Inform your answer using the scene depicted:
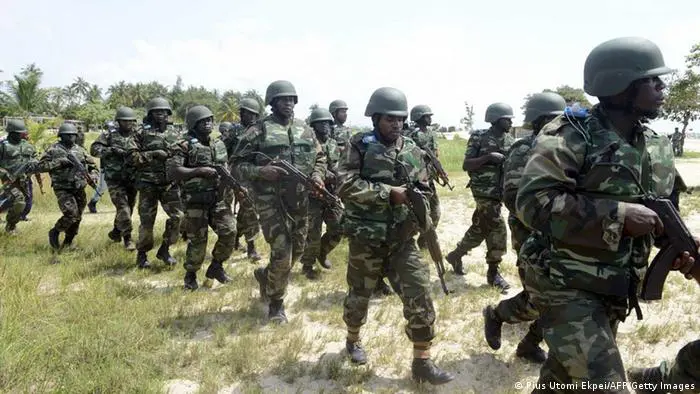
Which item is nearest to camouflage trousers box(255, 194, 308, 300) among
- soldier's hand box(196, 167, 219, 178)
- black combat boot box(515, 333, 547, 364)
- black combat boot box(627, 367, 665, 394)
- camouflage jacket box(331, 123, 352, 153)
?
soldier's hand box(196, 167, 219, 178)

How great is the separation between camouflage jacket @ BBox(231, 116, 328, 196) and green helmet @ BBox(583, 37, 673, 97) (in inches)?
116

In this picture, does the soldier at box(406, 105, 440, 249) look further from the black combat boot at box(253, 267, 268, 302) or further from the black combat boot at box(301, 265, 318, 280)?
the black combat boot at box(253, 267, 268, 302)

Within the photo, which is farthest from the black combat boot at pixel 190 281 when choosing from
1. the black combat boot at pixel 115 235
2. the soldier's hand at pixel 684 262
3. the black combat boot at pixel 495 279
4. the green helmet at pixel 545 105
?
the soldier's hand at pixel 684 262

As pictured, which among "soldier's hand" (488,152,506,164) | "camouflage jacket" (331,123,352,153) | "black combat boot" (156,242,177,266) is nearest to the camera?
"soldier's hand" (488,152,506,164)

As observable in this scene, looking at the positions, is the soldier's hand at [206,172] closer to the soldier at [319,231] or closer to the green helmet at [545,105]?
the soldier at [319,231]

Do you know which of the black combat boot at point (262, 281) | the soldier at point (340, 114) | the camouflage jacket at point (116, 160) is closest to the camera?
the black combat boot at point (262, 281)

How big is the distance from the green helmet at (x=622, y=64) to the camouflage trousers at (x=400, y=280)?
172cm

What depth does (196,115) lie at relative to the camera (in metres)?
5.58

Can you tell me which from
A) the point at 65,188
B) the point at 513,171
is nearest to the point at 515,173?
the point at 513,171

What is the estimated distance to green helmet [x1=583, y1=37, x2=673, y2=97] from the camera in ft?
7.49

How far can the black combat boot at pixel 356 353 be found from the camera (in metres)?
3.82

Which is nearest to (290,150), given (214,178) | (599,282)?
(214,178)

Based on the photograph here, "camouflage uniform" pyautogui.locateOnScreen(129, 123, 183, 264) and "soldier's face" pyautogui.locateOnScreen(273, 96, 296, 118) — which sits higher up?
"soldier's face" pyautogui.locateOnScreen(273, 96, 296, 118)

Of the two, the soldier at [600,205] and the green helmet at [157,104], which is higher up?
the green helmet at [157,104]
